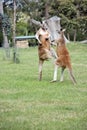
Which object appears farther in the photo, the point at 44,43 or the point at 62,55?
the point at 44,43

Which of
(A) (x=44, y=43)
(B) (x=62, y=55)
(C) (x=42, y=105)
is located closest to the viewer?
(C) (x=42, y=105)

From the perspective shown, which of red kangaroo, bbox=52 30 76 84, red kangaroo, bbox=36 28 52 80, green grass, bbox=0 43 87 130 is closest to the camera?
green grass, bbox=0 43 87 130

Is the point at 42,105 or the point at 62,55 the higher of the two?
the point at 42,105

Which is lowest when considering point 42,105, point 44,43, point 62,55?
point 62,55

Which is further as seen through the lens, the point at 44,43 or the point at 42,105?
the point at 44,43

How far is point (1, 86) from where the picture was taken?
40.6 feet

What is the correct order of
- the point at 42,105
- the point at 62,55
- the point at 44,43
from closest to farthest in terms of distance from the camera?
the point at 42,105
the point at 62,55
the point at 44,43

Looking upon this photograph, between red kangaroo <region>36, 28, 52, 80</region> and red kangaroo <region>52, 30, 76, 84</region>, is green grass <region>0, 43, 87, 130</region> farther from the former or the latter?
red kangaroo <region>36, 28, 52, 80</region>

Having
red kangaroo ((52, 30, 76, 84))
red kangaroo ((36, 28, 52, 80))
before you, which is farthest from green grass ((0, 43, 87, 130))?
red kangaroo ((36, 28, 52, 80))

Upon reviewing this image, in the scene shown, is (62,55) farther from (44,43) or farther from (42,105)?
(42,105)

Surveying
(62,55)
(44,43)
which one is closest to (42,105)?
(62,55)

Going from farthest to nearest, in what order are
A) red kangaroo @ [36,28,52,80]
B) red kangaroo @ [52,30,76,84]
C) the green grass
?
1. red kangaroo @ [36,28,52,80]
2. red kangaroo @ [52,30,76,84]
3. the green grass

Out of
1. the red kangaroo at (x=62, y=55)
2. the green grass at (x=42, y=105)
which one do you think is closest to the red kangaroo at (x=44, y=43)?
the red kangaroo at (x=62, y=55)

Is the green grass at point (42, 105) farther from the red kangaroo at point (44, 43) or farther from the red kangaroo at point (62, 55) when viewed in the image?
the red kangaroo at point (44, 43)
